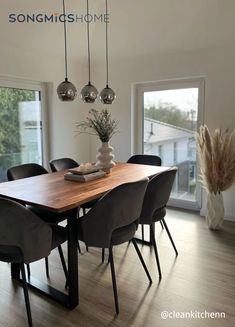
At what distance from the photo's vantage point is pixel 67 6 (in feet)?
11.6

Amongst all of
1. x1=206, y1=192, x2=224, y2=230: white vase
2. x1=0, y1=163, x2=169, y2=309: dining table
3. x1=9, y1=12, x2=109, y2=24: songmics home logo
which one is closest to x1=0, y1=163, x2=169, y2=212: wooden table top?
x1=0, y1=163, x2=169, y2=309: dining table

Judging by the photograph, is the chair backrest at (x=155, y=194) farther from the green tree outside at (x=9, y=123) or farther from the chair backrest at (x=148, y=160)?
the green tree outside at (x=9, y=123)

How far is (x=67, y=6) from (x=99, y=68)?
139 centimetres

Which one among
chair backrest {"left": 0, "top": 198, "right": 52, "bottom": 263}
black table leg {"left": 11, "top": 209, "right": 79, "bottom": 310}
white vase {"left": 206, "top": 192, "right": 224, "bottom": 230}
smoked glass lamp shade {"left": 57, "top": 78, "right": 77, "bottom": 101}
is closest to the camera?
chair backrest {"left": 0, "top": 198, "right": 52, "bottom": 263}

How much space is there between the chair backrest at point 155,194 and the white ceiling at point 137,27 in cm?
205

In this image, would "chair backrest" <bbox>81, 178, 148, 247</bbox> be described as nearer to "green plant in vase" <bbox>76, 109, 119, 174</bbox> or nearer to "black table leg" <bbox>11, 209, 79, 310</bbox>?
"black table leg" <bbox>11, 209, 79, 310</bbox>

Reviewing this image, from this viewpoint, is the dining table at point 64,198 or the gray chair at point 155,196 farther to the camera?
the gray chair at point 155,196

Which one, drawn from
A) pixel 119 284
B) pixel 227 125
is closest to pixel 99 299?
pixel 119 284

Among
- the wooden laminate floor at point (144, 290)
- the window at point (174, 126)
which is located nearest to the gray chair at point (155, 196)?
the wooden laminate floor at point (144, 290)

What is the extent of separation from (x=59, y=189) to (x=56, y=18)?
7.86 ft

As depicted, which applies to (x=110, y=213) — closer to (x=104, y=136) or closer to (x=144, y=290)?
(x=144, y=290)

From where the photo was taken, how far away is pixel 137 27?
12.7 feet

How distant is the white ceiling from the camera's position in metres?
3.36

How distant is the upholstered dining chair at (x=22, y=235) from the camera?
1.82 m
